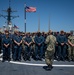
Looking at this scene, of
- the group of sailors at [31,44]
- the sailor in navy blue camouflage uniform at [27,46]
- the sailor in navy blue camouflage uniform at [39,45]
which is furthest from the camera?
the sailor in navy blue camouflage uniform at [27,46]

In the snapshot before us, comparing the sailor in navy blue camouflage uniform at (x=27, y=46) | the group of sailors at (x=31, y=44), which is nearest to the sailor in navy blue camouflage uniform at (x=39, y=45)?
the group of sailors at (x=31, y=44)

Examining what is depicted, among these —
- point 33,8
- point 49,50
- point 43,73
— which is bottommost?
point 43,73

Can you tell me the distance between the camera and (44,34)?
1652 centimetres

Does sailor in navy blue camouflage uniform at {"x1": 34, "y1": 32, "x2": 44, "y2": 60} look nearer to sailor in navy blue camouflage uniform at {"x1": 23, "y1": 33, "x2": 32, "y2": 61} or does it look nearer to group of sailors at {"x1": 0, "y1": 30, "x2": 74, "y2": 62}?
group of sailors at {"x1": 0, "y1": 30, "x2": 74, "y2": 62}

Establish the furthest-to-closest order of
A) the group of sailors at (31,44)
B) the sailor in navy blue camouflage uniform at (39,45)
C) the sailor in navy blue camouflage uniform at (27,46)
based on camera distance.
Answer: the sailor in navy blue camouflage uniform at (27,46) → the sailor in navy blue camouflage uniform at (39,45) → the group of sailors at (31,44)

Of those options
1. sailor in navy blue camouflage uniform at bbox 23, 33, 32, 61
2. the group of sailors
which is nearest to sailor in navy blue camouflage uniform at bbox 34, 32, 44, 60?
the group of sailors

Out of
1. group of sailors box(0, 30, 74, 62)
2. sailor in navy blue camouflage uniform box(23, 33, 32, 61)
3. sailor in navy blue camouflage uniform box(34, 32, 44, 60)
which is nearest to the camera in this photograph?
group of sailors box(0, 30, 74, 62)

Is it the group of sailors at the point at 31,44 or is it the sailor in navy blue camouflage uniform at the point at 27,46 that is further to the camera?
the sailor in navy blue camouflage uniform at the point at 27,46

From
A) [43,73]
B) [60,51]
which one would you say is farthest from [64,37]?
[43,73]

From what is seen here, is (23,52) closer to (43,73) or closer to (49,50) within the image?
(49,50)

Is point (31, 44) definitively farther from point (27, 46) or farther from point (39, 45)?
point (39, 45)

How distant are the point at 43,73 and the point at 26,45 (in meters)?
5.36

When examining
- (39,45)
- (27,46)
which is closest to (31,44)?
(27,46)

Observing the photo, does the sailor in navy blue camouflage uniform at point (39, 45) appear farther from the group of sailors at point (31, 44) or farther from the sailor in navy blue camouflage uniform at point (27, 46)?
the sailor in navy blue camouflage uniform at point (27, 46)
